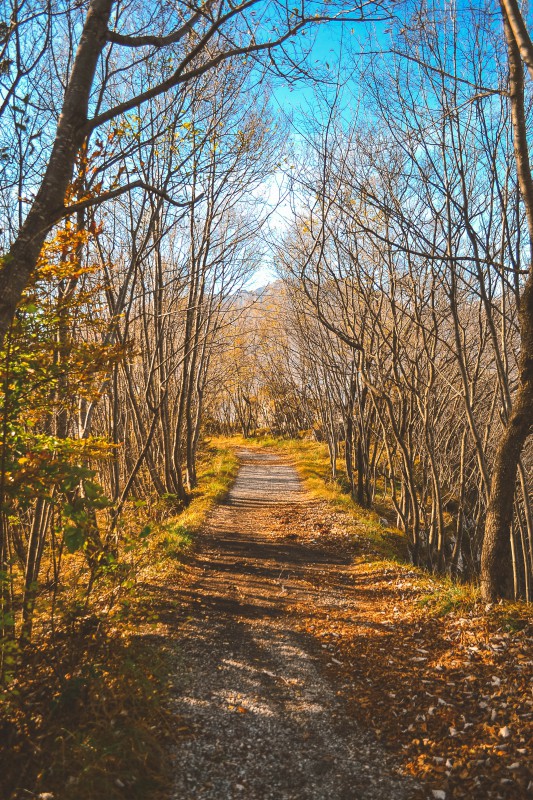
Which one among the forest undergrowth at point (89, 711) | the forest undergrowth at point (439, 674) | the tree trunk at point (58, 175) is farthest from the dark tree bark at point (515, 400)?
the forest undergrowth at point (89, 711)

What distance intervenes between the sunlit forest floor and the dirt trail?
0.08m

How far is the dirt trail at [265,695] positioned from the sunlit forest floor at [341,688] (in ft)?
0.25

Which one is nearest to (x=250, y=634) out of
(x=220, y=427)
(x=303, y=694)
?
(x=303, y=694)

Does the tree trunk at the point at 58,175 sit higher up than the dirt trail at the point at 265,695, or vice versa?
the tree trunk at the point at 58,175

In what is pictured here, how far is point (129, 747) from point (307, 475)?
1324 centimetres

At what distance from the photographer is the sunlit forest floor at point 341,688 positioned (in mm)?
3006

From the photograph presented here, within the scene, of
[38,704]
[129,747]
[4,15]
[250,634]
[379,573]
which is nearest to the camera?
[129,747]

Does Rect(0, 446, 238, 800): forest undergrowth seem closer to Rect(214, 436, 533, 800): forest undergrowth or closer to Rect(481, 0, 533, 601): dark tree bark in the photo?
Rect(214, 436, 533, 800): forest undergrowth

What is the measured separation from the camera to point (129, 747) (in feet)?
10.4

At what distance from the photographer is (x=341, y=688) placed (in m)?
4.30

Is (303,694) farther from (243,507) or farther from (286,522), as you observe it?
(243,507)

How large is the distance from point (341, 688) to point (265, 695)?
28.3 inches

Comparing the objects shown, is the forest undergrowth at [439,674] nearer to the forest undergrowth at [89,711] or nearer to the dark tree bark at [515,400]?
the dark tree bark at [515,400]

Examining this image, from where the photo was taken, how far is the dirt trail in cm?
315
